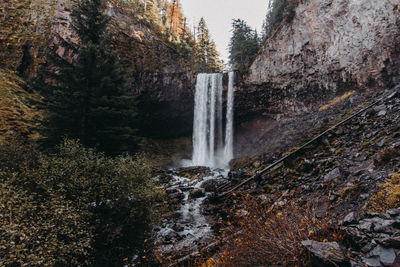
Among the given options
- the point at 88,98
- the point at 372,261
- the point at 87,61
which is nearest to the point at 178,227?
the point at 372,261

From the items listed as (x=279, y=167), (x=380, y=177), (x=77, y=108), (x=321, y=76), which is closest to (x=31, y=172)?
(x=77, y=108)

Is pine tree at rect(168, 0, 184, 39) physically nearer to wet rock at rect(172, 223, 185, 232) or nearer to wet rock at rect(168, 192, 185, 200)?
wet rock at rect(168, 192, 185, 200)

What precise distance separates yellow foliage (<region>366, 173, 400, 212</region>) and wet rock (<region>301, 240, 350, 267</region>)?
2066 millimetres

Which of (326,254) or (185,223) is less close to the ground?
(326,254)

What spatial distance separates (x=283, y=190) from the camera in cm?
791

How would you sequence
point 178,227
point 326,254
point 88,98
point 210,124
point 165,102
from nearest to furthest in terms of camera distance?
point 326,254, point 178,227, point 88,98, point 165,102, point 210,124

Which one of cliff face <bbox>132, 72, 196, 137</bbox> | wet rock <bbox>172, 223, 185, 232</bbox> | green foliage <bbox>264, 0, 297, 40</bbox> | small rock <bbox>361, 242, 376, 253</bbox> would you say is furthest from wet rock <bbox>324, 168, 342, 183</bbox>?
cliff face <bbox>132, 72, 196, 137</bbox>

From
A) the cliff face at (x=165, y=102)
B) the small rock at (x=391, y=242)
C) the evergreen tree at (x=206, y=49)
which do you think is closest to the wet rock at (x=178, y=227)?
the small rock at (x=391, y=242)

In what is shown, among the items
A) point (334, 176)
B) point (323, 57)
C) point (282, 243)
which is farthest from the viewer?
point (323, 57)

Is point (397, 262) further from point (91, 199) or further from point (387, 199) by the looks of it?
point (91, 199)

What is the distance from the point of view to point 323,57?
62.0ft

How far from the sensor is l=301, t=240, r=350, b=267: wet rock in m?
2.06

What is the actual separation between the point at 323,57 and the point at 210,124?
16.1m

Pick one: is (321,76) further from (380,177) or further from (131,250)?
(131,250)
